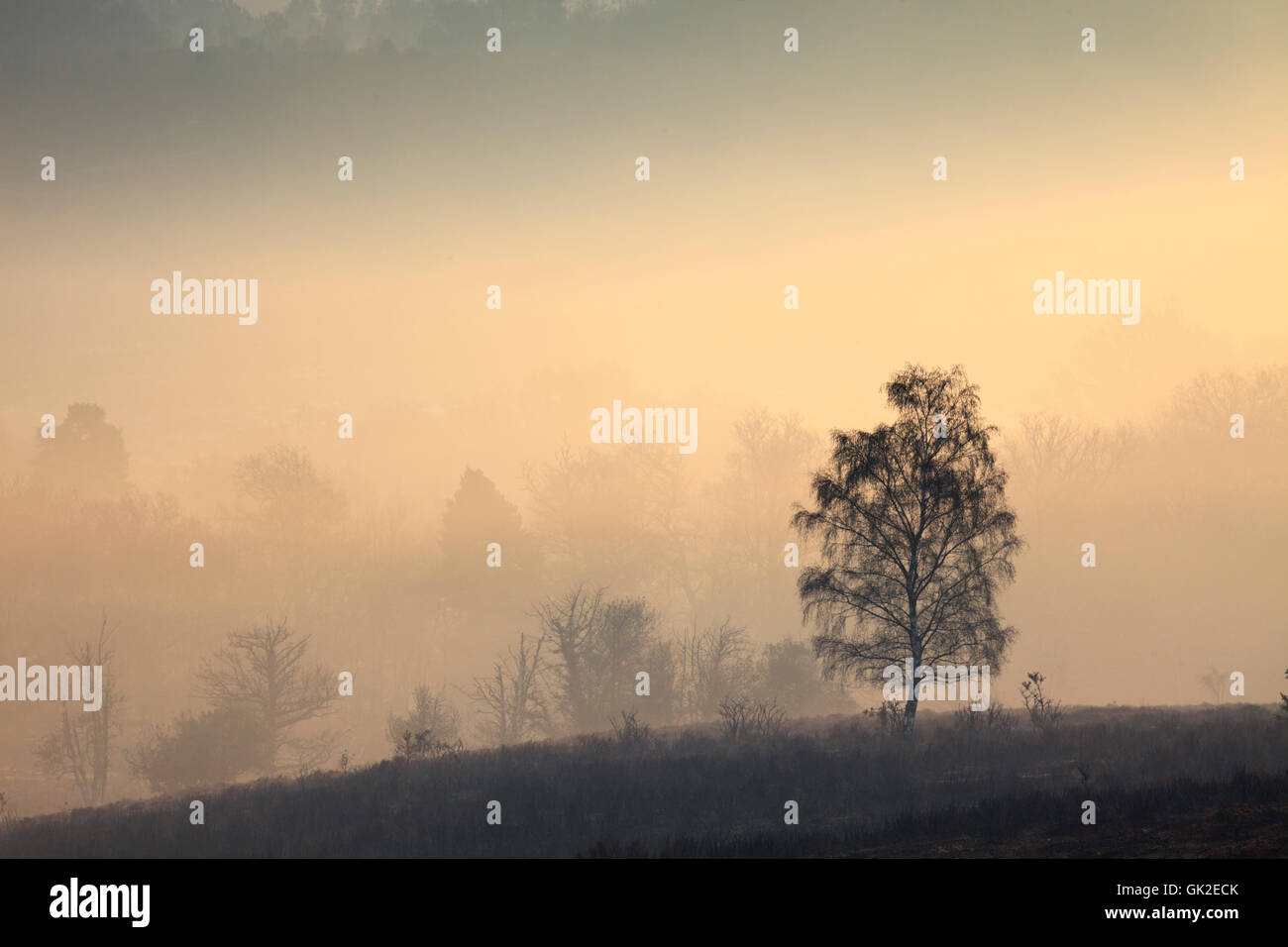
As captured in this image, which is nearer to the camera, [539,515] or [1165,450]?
[539,515]

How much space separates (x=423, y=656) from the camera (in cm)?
11719

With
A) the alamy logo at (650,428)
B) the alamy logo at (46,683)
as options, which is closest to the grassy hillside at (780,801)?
the alamy logo at (46,683)

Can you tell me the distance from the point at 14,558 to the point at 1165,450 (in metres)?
146

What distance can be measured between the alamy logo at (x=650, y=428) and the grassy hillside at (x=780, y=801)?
93.4 m

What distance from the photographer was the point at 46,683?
3814 inches

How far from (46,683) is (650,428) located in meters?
89.6

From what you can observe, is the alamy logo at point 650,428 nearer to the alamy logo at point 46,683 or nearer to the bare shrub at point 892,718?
the alamy logo at point 46,683

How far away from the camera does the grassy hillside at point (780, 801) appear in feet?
63.3
